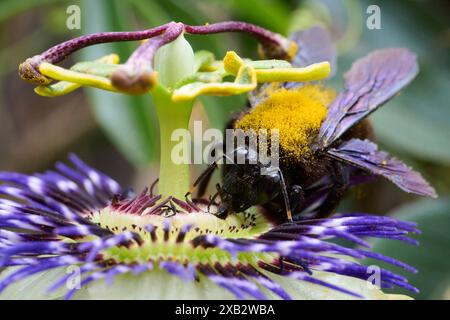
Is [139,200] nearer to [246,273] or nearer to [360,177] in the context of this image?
[246,273]

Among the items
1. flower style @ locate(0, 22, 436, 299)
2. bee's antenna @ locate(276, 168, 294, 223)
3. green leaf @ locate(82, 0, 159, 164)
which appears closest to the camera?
flower style @ locate(0, 22, 436, 299)

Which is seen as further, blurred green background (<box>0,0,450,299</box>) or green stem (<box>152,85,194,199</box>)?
blurred green background (<box>0,0,450,299</box>)

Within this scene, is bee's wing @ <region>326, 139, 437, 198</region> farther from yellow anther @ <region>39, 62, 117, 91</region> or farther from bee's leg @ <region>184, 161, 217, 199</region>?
yellow anther @ <region>39, 62, 117, 91</region>

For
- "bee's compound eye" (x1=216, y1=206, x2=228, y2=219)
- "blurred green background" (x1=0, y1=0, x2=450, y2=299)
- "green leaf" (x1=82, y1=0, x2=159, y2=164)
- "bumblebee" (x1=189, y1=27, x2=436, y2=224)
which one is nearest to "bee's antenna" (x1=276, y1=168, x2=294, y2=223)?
"bumblebee" (x1=189, y1=27, x2=436, y2=224)

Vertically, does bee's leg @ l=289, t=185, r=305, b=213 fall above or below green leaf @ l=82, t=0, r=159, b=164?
below

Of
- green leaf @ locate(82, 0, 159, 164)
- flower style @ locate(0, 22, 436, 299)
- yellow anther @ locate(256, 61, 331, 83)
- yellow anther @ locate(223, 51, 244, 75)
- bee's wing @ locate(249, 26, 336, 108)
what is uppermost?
green leaf @ locate(82, 0, 159, 164)

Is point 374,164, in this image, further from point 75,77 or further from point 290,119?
point 75,77

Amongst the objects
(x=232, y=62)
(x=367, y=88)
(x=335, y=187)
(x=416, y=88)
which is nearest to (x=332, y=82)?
(x=416, y=88)

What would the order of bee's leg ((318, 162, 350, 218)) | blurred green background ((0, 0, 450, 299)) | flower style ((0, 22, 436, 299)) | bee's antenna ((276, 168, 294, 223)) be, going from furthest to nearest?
blurred green background ((0, 0, 450, 299)), bee's leg ((318, 162, 350, 218)), bee's antenna ((276, 168, 294, 223)), flower style ((0, 22, 436, 299))
